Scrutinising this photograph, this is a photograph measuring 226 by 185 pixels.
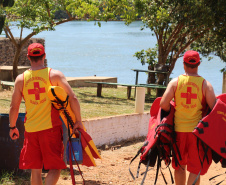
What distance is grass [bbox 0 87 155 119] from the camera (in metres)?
10.4

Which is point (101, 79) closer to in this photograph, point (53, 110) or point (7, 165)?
point (7, 165)

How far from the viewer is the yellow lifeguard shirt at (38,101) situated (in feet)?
15.1

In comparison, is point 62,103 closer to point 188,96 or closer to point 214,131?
point 188,96

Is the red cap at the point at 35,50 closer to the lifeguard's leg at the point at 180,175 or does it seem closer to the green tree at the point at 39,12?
the lifeguard's leg at the point at 180,175

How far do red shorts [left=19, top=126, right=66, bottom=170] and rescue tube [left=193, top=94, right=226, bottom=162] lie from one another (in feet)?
4.44

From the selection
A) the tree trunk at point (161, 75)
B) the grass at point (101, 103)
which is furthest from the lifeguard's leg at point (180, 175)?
the tree trunk at point (161, 75)

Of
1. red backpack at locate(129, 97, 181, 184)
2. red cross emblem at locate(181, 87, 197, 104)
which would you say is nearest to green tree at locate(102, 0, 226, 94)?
red backpack at locate(129, 97, 181, 184)

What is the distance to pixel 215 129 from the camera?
15.8 feet

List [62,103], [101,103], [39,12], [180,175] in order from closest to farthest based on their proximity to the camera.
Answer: [62,103]
[180,175]
[101,103]
[39,12]

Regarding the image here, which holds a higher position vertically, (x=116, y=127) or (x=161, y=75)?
(x=161, y=75)

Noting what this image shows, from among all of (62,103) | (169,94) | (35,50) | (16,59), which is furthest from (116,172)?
(16,59)

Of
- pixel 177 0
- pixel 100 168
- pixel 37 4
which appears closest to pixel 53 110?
pixel 100 168

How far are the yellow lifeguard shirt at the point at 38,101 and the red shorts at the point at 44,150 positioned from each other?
71 millimetres

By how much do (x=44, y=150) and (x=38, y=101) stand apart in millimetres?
479
